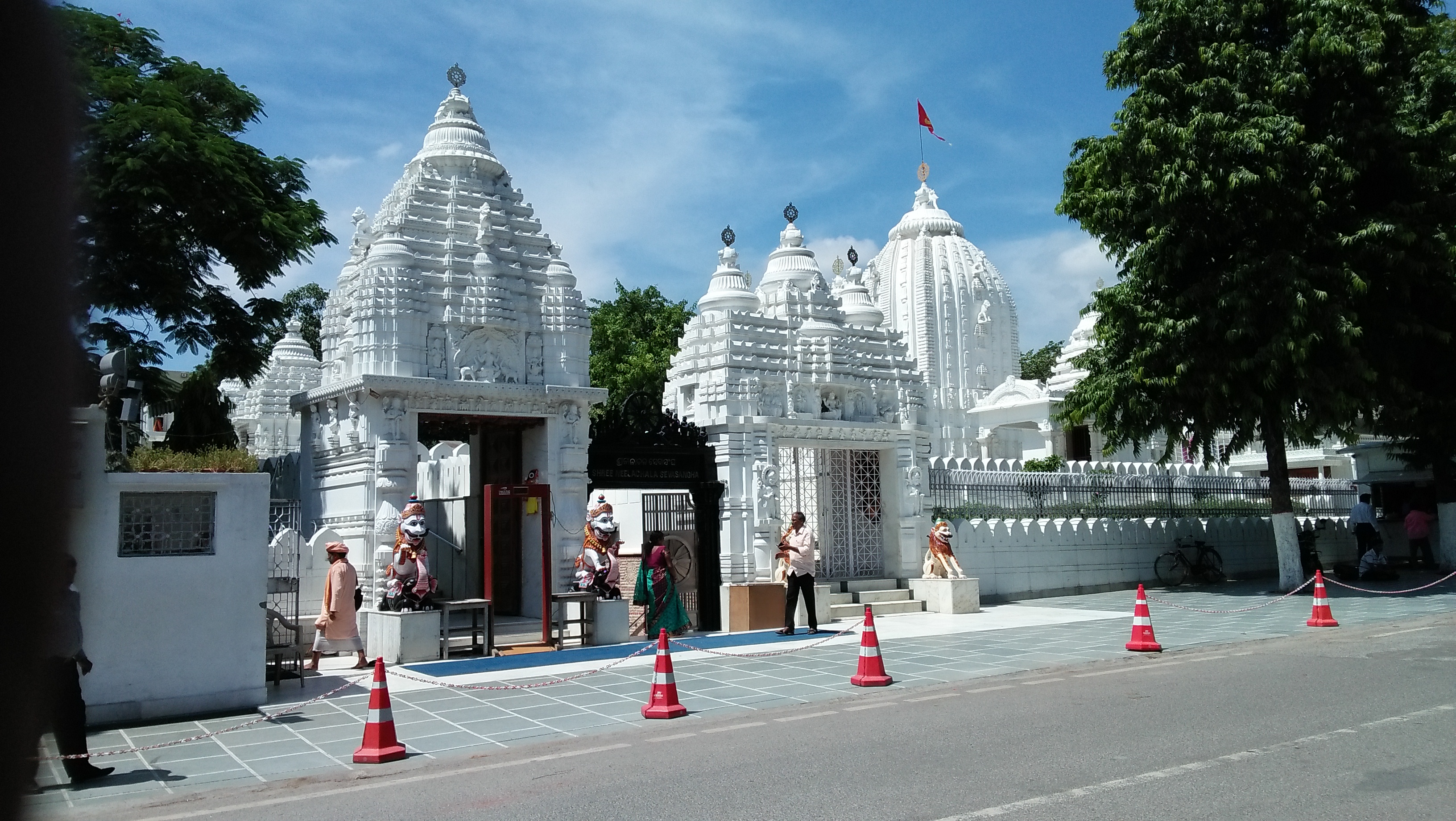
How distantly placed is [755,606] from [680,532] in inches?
63.5

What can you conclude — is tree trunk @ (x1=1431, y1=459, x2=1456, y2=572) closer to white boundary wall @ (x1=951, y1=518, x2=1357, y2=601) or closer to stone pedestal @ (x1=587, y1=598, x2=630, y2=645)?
white boundary wall @ (x1=951, y1=518, x2=1357, y2=601)

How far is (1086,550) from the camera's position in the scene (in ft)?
73.6

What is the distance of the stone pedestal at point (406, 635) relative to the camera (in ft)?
44.3

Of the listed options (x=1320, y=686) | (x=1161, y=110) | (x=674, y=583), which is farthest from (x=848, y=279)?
(x=1320, y=686)

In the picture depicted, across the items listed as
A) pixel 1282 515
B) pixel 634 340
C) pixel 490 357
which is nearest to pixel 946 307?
pixel 634 340

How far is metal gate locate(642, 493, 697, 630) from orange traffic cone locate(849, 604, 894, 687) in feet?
18.9

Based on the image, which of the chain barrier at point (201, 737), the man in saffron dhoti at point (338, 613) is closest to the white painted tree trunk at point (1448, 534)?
the man in saffron dhoti at point (338, 613)

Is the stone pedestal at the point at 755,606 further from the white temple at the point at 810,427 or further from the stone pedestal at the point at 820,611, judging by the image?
the white temple at the point at 810,427

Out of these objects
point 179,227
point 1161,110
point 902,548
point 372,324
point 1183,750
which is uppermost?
point 1161,110

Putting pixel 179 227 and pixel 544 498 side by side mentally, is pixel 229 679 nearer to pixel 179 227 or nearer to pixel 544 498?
pixel 544 498

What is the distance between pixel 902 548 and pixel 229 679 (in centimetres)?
1255

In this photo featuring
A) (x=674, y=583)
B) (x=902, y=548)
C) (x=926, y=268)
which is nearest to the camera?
(x=674, y=583)

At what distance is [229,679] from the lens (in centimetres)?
1046

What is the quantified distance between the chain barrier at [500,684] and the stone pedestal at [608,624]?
6.83ft
